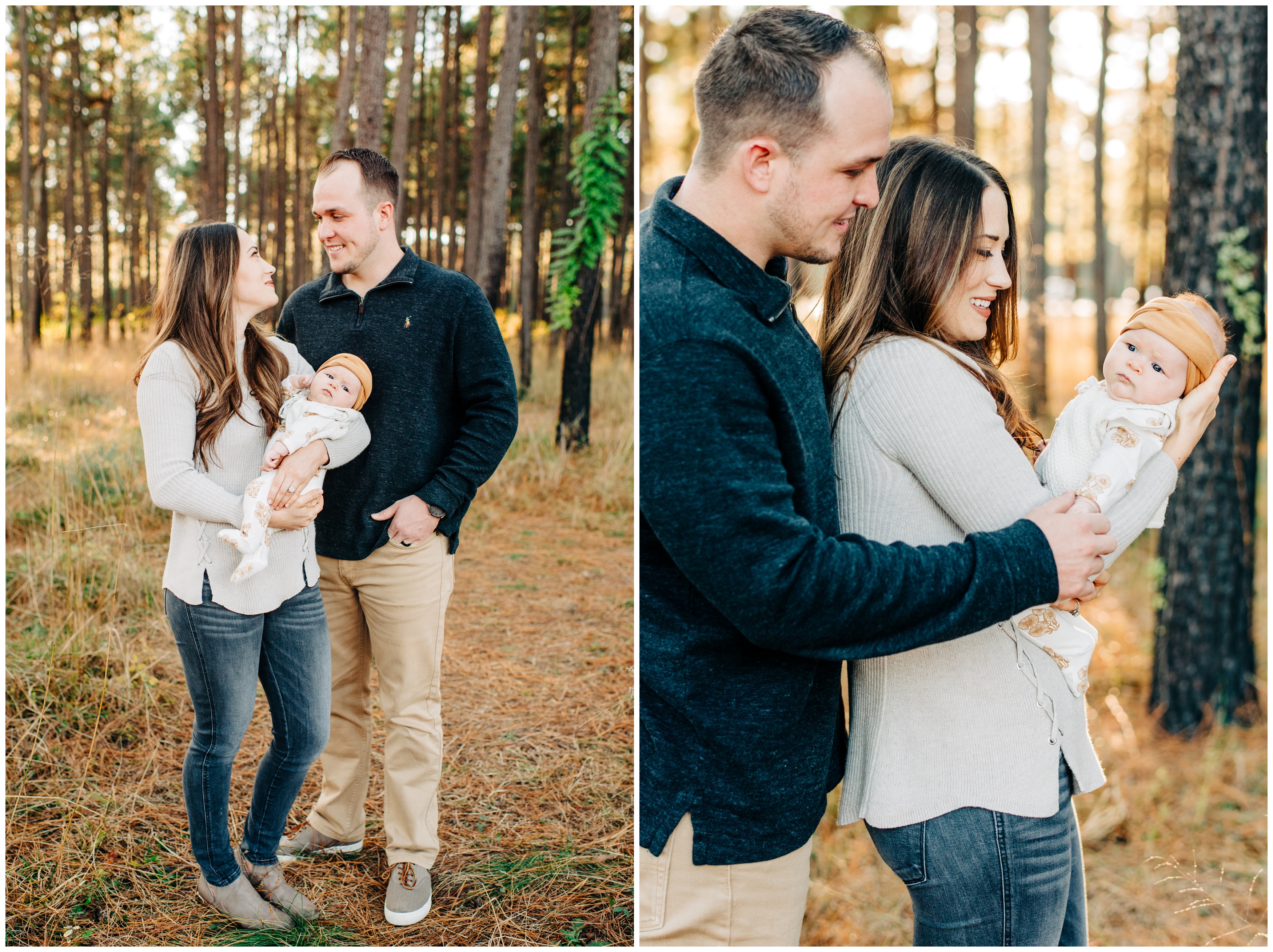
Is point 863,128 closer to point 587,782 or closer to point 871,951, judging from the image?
point 871,951

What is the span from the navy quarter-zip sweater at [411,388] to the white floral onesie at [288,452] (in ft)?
0.68

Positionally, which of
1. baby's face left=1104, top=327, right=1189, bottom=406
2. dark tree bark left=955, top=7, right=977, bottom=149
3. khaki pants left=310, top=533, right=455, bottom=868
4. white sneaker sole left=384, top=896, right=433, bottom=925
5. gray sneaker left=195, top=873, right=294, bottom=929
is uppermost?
dark tree bark left=955, top=7, right=977, bottom=149

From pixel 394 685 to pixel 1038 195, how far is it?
9829 millimetres

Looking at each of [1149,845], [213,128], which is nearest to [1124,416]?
[1149,845]

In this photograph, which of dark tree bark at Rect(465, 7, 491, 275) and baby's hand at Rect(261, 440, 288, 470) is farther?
dark tree bark at Rect(465, 7, 491, 275)

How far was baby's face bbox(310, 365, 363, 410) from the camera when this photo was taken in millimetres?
2090

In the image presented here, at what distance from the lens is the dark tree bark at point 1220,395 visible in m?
3.63

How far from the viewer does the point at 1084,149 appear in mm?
15750

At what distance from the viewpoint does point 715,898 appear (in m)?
1.43

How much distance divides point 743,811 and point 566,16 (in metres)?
6.91

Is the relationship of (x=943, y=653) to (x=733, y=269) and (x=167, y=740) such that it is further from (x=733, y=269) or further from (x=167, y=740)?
(x=167, y=740)

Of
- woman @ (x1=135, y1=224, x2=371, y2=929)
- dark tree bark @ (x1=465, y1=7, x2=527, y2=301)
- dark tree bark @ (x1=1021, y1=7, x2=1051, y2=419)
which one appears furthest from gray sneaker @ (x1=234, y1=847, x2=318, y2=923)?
dark tree bark @ (x1=1021, y1=7, x2=1051, y2=419)

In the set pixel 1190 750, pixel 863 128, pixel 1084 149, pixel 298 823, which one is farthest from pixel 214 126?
pixel 1084 149

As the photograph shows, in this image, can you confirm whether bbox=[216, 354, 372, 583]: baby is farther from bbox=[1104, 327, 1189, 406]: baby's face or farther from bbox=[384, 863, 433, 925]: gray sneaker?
bbox=[1104, 327, 1189, 406]: baby's face
